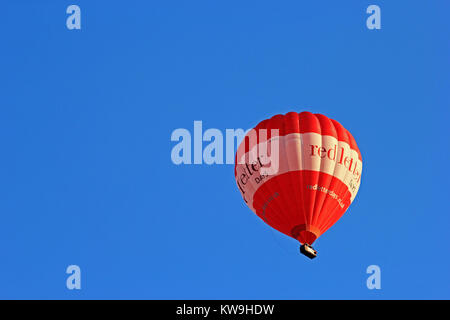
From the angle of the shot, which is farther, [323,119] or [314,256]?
[323,119]

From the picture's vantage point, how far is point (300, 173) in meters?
25.1

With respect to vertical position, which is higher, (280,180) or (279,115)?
(279,115)

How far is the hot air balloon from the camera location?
2491 centimetres

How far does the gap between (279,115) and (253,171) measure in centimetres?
A: 194

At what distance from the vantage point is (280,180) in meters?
25.2

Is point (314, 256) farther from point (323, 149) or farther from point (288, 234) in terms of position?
point (323, 149)

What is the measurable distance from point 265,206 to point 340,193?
204 cm

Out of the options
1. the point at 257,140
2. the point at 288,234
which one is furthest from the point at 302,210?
the point at 257,140

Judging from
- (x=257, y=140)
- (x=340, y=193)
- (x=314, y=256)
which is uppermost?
(x=257, y=140)

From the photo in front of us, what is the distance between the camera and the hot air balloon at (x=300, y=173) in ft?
81.7

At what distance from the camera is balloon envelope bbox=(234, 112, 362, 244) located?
81.8ft

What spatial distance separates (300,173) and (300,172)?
0.03 meters

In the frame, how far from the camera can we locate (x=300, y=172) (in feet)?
82.2

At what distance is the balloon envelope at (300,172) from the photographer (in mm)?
24922
